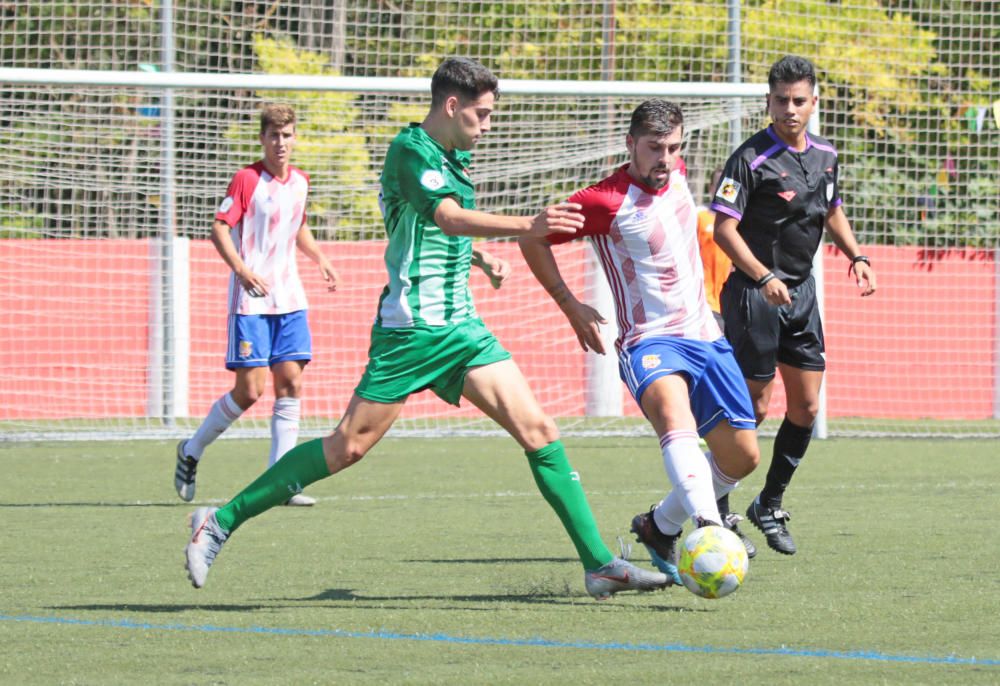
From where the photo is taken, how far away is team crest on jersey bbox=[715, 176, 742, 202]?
6809 millimetres

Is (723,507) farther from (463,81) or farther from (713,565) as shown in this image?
(463,81)

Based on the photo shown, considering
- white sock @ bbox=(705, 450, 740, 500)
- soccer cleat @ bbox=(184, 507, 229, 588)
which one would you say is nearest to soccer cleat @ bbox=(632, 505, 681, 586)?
white sock @ bbox=(705, 450, 740, 500)

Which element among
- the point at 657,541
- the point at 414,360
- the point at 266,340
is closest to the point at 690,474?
the point at 657,541

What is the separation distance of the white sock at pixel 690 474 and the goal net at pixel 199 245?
26.4 feet

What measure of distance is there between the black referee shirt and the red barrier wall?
9.79 metres

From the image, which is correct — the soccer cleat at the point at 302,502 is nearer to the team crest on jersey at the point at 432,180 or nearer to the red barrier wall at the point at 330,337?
the team crest on jersey at the point at 432,180

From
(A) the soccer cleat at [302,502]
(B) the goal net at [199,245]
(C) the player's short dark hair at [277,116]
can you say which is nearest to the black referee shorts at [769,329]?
(C) the player's short dark hair at [277,116]

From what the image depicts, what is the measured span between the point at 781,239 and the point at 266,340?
362 cm

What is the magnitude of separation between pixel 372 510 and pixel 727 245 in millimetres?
3150

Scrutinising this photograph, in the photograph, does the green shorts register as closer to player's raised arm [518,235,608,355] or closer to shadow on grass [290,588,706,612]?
player's raised arm [518,235,608,355]

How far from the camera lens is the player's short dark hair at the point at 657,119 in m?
5.80

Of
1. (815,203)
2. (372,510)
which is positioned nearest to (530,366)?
(372,510)

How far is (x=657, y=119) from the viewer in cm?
579

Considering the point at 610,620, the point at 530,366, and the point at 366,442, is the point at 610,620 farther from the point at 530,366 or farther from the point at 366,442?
the point at 530,366
